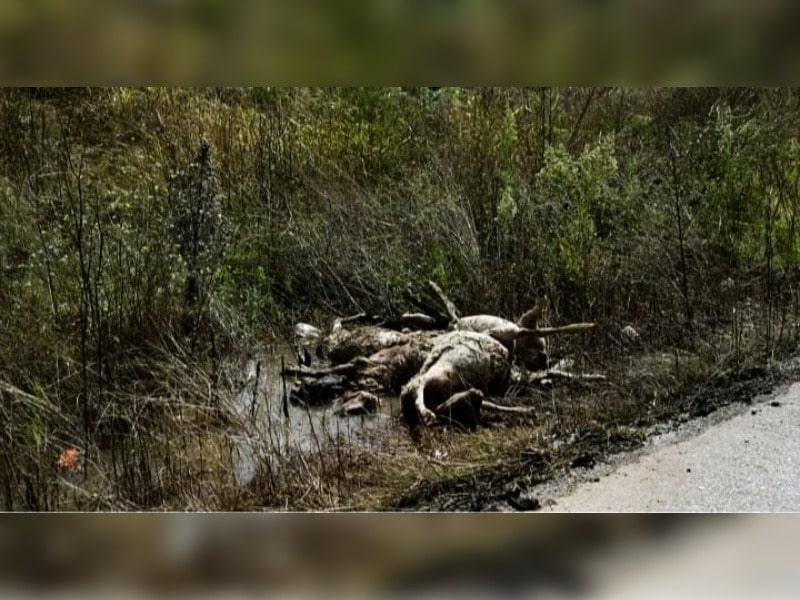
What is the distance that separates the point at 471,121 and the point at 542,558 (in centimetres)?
86

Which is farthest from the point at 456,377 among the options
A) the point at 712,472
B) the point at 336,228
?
the point at 712,472

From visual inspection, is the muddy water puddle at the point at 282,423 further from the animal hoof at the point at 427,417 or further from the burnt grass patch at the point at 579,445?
the burnt grass patch at the point at 579,445

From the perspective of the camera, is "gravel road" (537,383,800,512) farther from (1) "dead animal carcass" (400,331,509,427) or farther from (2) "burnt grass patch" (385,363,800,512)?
(1) "dead animal carcass" (400,331,509,427)

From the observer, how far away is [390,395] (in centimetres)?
156

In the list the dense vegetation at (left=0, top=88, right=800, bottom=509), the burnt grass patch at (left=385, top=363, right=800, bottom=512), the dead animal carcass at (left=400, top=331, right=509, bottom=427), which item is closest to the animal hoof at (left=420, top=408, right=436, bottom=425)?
the dead animal carcass at (left=400, top=331, right=509, bottom=427)

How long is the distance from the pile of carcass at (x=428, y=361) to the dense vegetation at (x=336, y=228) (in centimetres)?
4

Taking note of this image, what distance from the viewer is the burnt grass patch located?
1457mm

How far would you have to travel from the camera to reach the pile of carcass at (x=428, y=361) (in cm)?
154

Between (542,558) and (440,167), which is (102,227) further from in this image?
(542,558)

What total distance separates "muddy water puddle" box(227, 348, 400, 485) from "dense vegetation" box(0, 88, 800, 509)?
0.05m

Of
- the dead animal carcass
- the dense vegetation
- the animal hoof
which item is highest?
the dense vegetation
